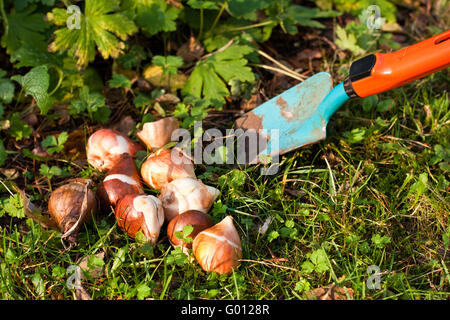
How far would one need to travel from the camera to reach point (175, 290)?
1.54 m

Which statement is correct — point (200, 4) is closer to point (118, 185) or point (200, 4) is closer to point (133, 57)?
point (133, 57)

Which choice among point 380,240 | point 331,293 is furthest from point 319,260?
point 380,240

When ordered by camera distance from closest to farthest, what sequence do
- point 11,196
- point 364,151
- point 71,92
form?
point 11,196, point 364,151, point 71,92

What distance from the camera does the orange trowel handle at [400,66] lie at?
1.70 metres

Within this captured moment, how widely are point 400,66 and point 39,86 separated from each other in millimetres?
1498

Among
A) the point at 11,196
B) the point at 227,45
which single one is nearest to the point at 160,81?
the point at 227,45

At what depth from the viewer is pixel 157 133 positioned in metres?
1.95

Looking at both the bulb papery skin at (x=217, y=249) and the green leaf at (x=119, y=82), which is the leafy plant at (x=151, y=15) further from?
the bulb papery skin at (x=217, y=249)

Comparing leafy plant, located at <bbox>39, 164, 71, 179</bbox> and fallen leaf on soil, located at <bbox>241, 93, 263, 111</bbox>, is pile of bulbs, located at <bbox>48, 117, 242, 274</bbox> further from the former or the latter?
fallen leaf on soil, located at <bbox>241, 93, 263, 111</bbox>

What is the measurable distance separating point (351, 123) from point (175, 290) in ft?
3.98

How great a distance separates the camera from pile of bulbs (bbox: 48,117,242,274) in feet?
5.09

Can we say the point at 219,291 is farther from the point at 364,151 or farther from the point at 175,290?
the point at 364,151

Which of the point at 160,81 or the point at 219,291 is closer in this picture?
the point at 219,291

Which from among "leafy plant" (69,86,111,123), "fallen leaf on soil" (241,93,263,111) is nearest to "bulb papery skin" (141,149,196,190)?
"leafy plant" (69,86,111,123)
